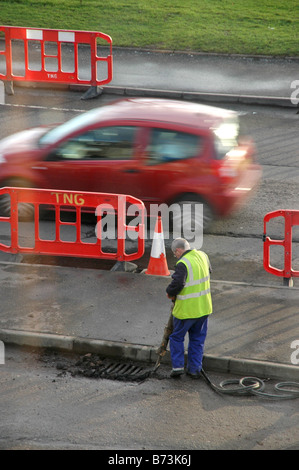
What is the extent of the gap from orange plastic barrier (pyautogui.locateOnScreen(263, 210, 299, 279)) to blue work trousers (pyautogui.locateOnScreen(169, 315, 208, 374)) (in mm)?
2498

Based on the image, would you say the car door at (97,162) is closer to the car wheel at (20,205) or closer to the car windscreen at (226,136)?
the car wheel at (20,205)

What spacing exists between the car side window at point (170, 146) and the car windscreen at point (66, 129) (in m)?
1.08

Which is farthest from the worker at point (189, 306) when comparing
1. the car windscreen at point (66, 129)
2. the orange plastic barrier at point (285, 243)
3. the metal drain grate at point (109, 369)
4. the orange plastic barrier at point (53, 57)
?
the orange plastic barrier at point (53, 57)

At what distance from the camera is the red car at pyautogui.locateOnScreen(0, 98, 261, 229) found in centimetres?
1285

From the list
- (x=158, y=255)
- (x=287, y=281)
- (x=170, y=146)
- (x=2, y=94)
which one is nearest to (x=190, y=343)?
(x=158, y=255)

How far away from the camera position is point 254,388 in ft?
29.5

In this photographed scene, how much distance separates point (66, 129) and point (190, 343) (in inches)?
212

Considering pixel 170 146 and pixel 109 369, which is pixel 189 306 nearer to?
pixel 109 369

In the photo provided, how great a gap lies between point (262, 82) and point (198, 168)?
8399mm

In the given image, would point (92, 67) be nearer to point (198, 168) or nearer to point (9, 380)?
point (198, 168)

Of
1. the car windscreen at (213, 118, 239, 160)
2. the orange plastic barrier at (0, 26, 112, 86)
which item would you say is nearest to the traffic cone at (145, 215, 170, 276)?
the car windscreen at (213, 118, 239, 160)

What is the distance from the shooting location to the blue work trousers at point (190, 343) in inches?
364

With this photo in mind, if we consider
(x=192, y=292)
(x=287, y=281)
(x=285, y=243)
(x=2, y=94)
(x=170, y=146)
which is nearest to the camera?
(x=192, y=292)
